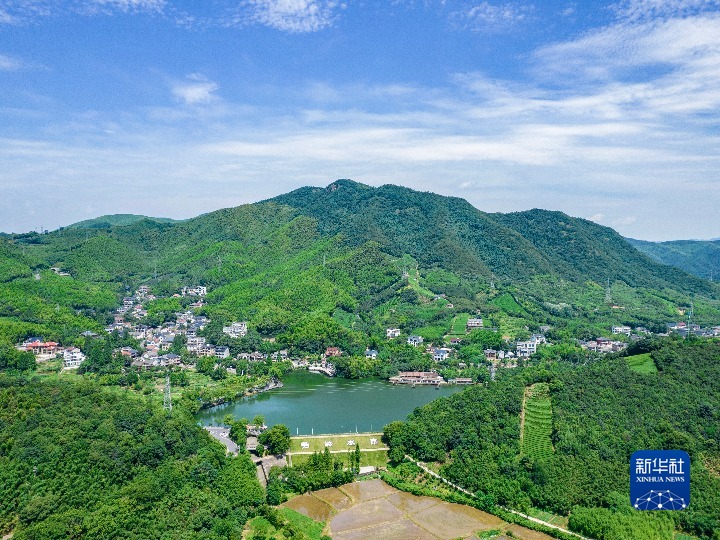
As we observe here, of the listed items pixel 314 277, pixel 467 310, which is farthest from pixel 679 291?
pixel 314 277

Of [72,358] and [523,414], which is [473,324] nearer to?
[523,414]

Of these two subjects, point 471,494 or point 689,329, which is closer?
point 471,494

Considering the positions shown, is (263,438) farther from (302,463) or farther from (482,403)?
(482,403)

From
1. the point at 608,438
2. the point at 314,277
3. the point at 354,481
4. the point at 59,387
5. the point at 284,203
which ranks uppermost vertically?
the point at 284,203

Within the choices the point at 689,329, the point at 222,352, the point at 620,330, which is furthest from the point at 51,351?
the point at 689,329

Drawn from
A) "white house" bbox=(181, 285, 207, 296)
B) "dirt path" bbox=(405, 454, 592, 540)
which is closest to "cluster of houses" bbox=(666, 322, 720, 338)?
"dirt path" bbox=(405, 454, 592, 540)

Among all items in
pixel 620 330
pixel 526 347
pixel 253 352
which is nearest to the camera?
pixel 526 347
